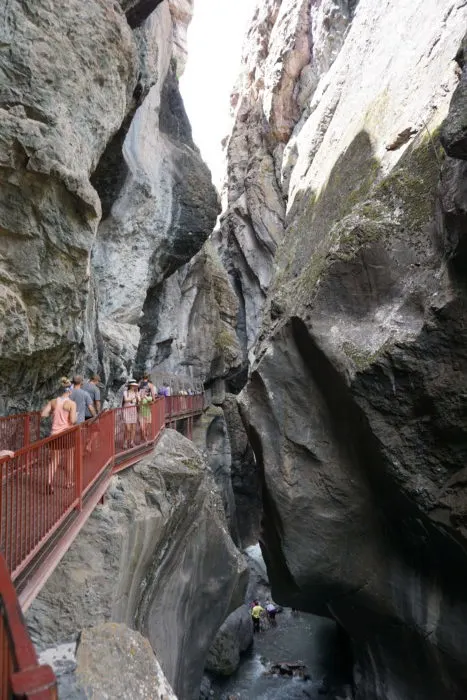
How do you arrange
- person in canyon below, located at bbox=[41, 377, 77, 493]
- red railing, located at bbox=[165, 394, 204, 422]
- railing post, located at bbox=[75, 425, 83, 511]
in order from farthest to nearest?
1. red railing, located at bbox=[165, 394, 204, 422]
2. railing post, located at bbox=[75, 425, 83, 511]
3. person in canyon below, located at bbox=[41, 377, 77, 493]

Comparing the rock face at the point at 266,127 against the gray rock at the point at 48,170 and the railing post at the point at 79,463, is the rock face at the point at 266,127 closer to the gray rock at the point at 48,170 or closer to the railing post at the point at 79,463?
the gray rock at the point at 48,170

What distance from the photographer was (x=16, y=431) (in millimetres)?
7320

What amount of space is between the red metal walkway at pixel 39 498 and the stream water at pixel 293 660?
11.1m

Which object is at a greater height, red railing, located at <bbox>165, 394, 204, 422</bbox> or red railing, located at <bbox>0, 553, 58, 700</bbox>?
red railing, located at <bbox>165, 394, 204, 422</bbox>

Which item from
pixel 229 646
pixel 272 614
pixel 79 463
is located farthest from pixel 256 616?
pixel 79 463

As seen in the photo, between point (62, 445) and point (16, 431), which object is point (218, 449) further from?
point (62, 445)

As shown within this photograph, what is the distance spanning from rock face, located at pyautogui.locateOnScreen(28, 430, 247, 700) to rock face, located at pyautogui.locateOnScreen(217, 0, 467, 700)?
1.75 meters

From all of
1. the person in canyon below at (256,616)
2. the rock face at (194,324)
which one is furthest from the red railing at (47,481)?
the person in canyon below at (256,616)

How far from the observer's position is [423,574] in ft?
31.7

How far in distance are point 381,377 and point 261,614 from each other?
1655 cm

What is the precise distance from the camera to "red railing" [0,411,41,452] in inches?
271

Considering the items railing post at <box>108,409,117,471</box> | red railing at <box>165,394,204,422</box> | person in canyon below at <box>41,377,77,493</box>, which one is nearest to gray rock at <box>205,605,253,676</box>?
red railing at <box>165,394,204,422</box>

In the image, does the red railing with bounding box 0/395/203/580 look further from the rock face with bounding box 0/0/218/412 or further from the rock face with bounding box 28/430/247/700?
the rock face with bounding box 0/0/218/412

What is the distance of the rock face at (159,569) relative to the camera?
598 cm
